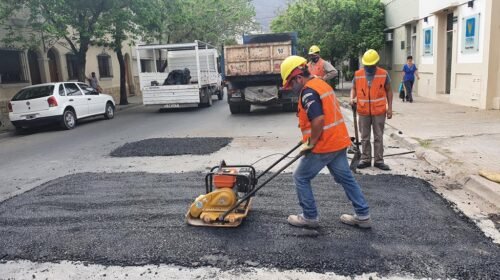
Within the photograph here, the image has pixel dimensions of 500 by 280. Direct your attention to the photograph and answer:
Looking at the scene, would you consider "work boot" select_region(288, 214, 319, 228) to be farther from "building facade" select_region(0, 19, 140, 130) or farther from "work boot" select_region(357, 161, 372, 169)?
"building facade" select_region(0, 19, 140, 130)

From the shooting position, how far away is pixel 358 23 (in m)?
21.9

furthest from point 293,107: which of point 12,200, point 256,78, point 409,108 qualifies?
point 12,200

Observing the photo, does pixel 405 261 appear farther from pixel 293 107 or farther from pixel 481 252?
pixel 293 107

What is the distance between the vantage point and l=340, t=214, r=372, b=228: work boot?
4.18 m

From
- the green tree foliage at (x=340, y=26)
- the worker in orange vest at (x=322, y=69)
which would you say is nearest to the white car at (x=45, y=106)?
A: the worker in orange vest at (x=322, y=69)

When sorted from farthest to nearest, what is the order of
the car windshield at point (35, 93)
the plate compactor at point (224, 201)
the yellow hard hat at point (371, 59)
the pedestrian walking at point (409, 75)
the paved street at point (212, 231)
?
the pedestrian walking at point (409, 75)
the car windshield at point (35, 93)
the yellow hard hat at point (371, 59)
the plate compactor at point (224, 201)
the paved street at point (212, 231)

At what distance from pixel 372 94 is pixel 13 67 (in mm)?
16854

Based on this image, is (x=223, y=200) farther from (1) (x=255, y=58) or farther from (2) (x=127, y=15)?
(2) (x=127, y=15)

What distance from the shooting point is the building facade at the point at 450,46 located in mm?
11969

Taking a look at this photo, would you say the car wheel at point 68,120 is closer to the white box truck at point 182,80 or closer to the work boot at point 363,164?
the white box truck at point 182,80

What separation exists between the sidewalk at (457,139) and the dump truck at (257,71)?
396 centimetres

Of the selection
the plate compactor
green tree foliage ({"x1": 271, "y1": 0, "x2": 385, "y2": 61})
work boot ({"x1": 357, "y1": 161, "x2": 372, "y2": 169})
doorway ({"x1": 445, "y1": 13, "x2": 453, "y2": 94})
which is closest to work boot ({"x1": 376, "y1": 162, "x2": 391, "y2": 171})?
work boot ({"x1": 357, "y1": 161, "x2": 372, "y2": 169})

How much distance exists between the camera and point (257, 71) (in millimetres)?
14062

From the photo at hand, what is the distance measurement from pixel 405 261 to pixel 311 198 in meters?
1.02
